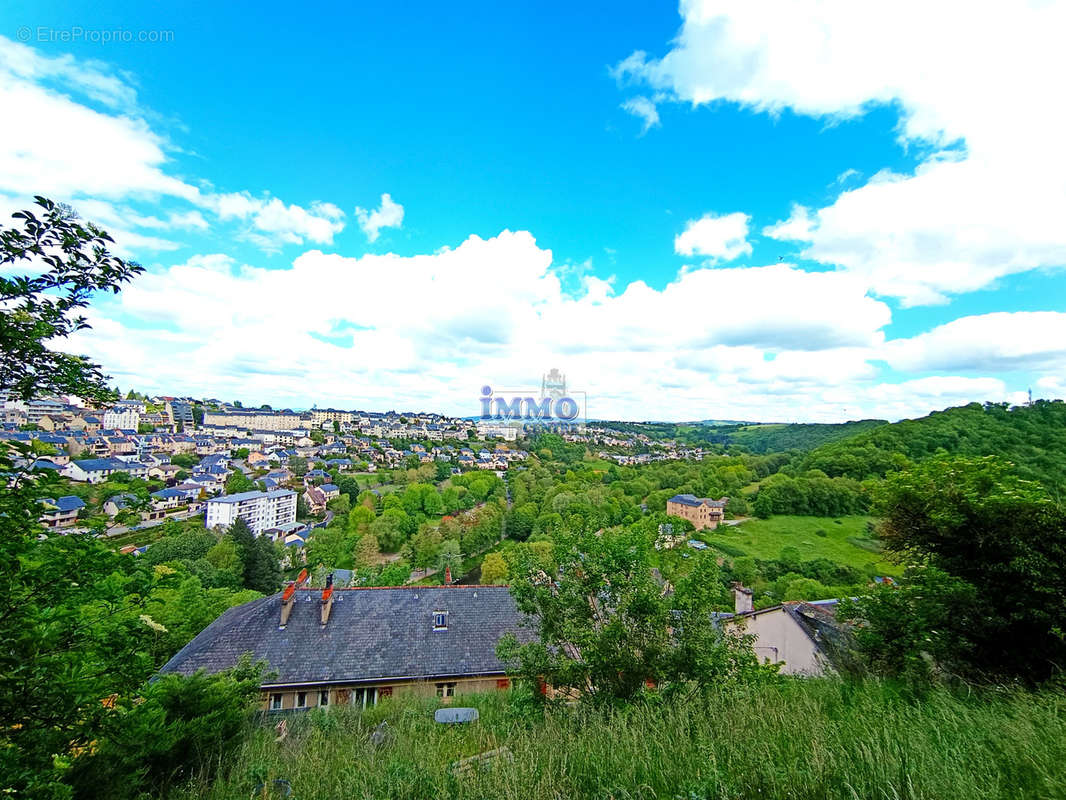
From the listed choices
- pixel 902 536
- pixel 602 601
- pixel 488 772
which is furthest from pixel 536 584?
pixel 902 536

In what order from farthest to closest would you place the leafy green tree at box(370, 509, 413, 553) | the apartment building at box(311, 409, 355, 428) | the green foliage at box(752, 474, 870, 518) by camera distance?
the apartment building at box(311, 409, 355, 428) < the green foliage at box(752, 474, 870, 518) < the leafy green tree at box(370, 509, 413, 553)

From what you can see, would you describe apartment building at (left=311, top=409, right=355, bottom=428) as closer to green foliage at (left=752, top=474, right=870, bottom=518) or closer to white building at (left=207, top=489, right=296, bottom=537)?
white building at (left=207, top=489, right=296, bottom=537)

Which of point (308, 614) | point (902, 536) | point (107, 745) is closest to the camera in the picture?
point (107, 745)

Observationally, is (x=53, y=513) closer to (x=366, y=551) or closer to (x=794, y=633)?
(x=794, y=633)

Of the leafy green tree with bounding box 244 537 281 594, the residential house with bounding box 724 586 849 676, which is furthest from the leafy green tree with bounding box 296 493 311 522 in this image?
the residential house with bounding box 724 586 849 676

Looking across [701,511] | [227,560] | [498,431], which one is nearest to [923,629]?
[227,560]

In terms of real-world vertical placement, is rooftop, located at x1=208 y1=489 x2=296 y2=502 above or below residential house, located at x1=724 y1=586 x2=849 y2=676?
below

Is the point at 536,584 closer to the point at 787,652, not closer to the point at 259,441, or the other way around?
the point at 787,652
